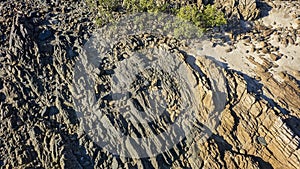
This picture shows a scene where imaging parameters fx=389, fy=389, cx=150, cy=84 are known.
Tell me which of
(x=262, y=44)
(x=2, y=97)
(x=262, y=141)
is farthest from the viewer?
(x=262, y=44)

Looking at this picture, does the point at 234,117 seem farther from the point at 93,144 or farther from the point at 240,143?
the point at 93,144

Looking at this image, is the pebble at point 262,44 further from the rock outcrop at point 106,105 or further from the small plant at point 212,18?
the small plant at point 212,18

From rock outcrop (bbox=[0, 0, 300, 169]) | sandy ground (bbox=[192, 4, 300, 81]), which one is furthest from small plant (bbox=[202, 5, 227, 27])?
rock outcrop (bbox=[0, 0, 300, 169])

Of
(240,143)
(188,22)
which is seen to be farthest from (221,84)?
(188,22)

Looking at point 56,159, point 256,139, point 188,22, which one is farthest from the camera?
point 188,22

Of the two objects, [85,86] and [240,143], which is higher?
[85,86]

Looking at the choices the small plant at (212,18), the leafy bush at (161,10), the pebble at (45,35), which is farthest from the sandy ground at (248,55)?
the pebble at (45,35)

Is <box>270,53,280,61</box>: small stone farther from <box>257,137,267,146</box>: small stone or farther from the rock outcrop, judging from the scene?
<box>257,137,267,146</box>: small stone

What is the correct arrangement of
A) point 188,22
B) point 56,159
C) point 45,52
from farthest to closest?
point 188,22 → point 45,52 → point 56,159

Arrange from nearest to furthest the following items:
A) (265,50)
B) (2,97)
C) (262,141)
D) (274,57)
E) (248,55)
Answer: (262,141) → (2,97) → (274,57) → (248,55) → (265,50)

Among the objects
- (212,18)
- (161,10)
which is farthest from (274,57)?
(161,10)

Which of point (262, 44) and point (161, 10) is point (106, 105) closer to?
point (161, 10)

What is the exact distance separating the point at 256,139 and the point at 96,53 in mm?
11310

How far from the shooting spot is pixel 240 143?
2286 cm
